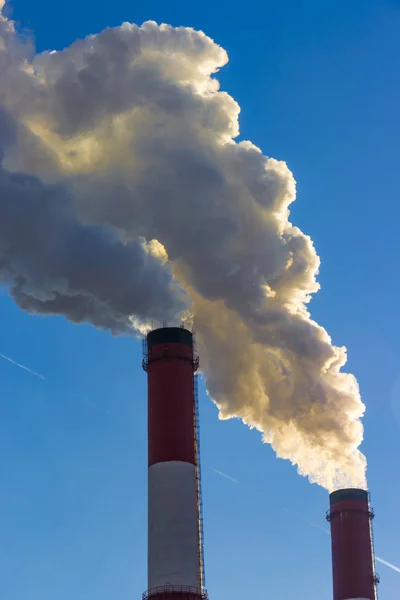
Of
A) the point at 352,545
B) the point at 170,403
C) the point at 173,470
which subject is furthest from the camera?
the point at 352,545

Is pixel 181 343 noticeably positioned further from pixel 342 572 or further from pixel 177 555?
pixel 342 572

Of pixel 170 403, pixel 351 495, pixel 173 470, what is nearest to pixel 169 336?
pixel 170 403

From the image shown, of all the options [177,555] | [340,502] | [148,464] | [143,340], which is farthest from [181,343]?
[340,502]

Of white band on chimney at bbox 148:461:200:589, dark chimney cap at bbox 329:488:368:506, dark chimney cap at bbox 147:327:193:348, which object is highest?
dark chimney cap at bbox 147:327:193:348

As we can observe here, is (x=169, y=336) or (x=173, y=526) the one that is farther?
(x=169, y=336)

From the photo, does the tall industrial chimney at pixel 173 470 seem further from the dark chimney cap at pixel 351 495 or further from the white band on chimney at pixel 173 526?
the dark chimney cap at pixel 351 495

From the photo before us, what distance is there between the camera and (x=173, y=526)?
4744 cm

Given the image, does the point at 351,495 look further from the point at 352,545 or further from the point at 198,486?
the point at 198,486

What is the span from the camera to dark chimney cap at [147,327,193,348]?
50719 millimetres

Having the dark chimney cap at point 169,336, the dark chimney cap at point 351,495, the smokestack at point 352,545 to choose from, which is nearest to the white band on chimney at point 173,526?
the dark chimney cap at point 169,336

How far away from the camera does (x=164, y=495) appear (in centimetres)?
4797

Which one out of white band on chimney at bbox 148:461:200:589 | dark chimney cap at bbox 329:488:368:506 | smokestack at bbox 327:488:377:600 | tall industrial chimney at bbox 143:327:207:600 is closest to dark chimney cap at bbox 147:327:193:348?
tall industrial chimney at bbox 143:327:207:600

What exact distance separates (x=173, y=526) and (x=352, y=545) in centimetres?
1326

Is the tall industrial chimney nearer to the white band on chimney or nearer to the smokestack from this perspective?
the white band on chimney
